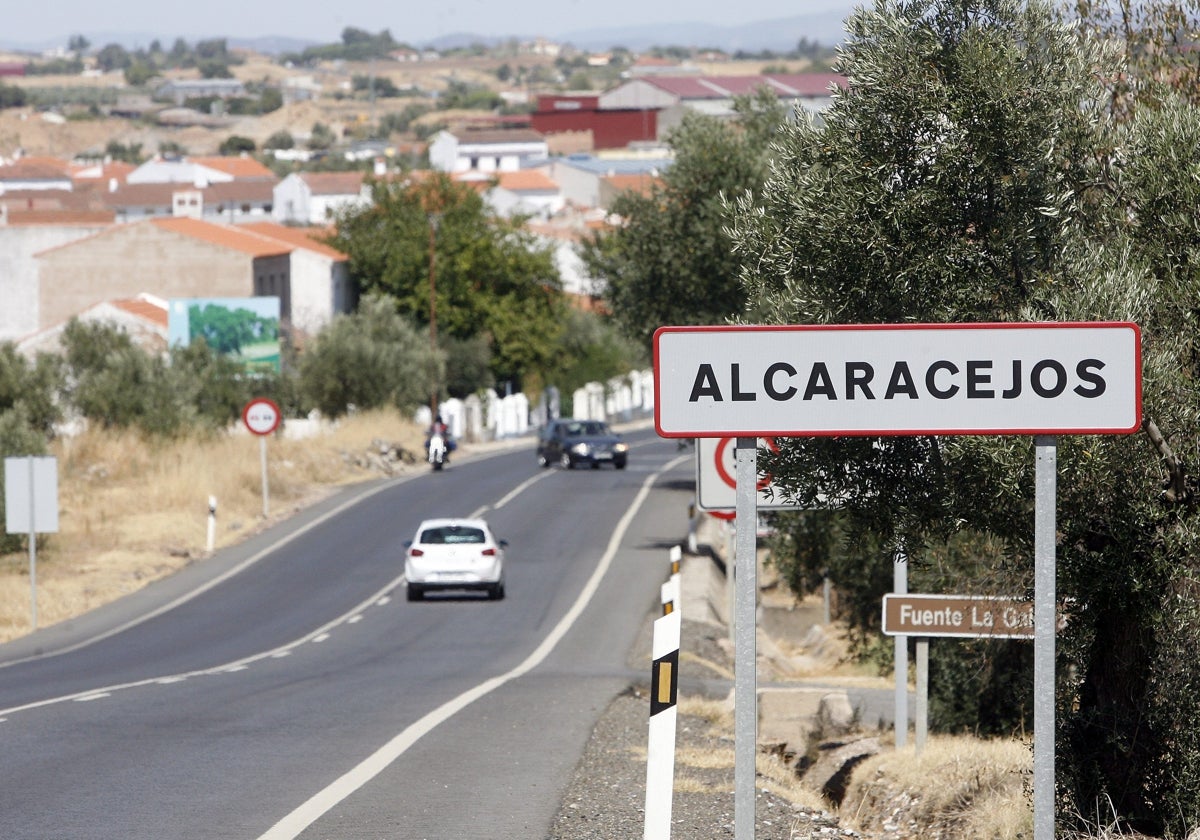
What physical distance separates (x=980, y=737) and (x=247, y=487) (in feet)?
91.8

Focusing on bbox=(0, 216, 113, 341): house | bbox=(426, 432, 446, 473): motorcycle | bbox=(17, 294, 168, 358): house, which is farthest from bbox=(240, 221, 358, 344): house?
bbox=(426, 432, 446, 473): motorcycle

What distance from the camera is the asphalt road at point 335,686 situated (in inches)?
376

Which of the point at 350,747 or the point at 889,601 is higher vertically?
the point at 889,601

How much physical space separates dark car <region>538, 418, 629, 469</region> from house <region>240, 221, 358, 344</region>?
19.0 metres

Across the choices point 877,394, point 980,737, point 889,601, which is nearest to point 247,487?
point 980,737

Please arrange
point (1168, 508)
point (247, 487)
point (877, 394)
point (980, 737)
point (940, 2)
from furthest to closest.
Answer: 1. point (247, 487)
2. point (980, 737)
3. point (940, 2)
4. point (1168, 508)
5. point (877, 394)

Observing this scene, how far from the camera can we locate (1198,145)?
8984 mm

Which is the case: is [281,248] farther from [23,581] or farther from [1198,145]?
[1198,145]

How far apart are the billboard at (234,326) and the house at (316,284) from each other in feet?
20.6

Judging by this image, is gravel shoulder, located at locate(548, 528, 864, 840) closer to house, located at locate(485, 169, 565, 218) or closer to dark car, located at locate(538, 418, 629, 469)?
dark car, located at locate(538, 418, 629, 469)

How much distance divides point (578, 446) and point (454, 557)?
2366cm

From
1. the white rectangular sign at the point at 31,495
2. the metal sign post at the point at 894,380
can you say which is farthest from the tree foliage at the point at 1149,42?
the white rectangular sign at the point at 31,495

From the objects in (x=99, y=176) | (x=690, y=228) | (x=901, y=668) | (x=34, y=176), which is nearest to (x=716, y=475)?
(x=901, y=668)

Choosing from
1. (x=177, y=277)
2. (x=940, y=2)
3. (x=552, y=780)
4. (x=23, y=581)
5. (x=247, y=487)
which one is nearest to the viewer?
(x=940, y=2)
